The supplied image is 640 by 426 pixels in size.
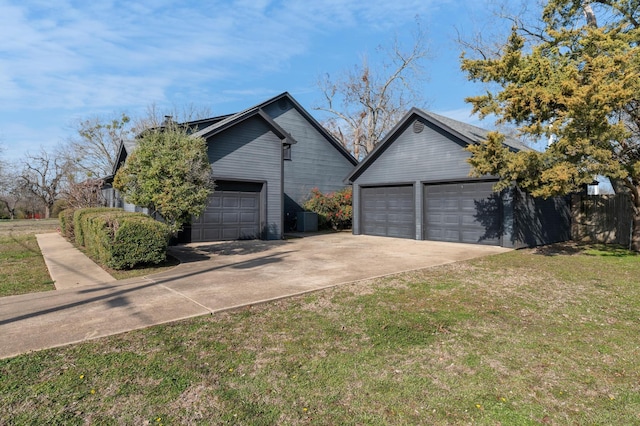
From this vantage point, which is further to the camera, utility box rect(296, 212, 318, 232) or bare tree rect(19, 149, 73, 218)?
bare tree rect(19, 149, 73, 218)

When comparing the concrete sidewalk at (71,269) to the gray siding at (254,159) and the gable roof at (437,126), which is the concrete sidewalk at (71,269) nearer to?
the gray siding at (254,159)

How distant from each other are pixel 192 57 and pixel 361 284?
1478 centimetres

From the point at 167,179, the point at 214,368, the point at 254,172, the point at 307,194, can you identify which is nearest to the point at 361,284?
the point at 214,368

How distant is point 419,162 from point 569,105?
6273 millimetres

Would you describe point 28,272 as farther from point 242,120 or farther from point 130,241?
point 242,120

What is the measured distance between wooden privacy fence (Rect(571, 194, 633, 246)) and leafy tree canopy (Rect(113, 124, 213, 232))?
1459 centimetres

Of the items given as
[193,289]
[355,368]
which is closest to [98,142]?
[193,289]

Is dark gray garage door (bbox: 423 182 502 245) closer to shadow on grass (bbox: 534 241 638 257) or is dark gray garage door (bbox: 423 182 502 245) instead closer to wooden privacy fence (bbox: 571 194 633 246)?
shadow on grass (bbox: 534 241 638 257)

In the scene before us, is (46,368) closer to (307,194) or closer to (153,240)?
(153,240)

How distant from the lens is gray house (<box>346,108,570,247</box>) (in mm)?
12367

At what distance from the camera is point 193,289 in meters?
6.32

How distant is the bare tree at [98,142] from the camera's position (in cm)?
3428

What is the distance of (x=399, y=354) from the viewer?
3.80 meters

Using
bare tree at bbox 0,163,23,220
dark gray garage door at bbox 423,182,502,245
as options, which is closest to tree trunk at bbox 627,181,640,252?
dark gray garage door at bbox 423,182,502,245
